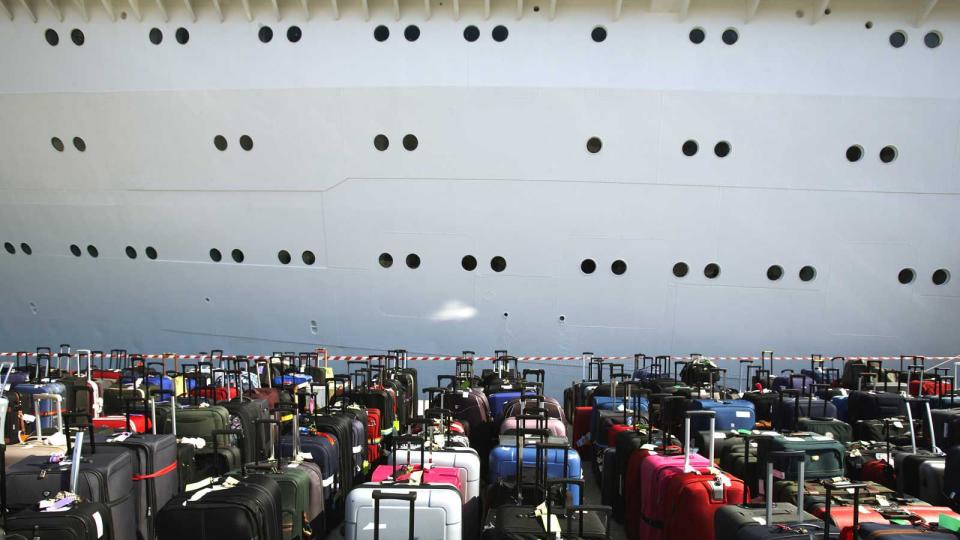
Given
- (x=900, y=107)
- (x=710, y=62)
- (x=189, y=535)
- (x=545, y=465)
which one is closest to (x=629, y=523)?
(x=545, y=465)

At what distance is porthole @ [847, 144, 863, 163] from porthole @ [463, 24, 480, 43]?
6014 mm

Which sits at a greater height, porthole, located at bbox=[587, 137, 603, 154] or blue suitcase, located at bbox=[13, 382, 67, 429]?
porthole, located at bbox=[587, 137, 603, 154]

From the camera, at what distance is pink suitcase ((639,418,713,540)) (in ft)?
14.7

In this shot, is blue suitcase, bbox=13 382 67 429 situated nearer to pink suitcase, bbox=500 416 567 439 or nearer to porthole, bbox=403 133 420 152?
pink suitcase, bbox=500 416 567 439

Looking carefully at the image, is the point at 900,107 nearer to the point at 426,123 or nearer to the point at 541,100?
the point at 541,100

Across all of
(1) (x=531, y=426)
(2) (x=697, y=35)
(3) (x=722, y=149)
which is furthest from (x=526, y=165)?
(1) (x=531, y=426)

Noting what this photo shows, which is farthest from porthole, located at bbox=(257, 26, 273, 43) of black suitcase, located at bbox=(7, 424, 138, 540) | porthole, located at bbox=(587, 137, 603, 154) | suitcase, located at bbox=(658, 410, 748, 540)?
suitcase, located at bbox=(658, 410, 748, 540)

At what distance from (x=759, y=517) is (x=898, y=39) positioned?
10.5 meters

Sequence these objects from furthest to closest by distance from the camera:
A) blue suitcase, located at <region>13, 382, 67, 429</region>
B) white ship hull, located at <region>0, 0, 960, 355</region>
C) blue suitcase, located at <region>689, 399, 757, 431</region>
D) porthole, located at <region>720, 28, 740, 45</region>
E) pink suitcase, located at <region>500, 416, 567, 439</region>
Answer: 1. porthole, located at <region>720, 28, 740, 45</region>
2. white ship hull, located at <region>0, 0, 960, 355</region>
3. blue suitcase, located at <region>13, 382, 67, 429</region>
4. blue suitcase, located at <region>689, 399, 757, 431</region>
5. pink suitcase, located at <region>500, 416, 567, 439</region>

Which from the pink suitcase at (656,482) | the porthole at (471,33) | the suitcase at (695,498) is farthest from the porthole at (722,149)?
the suitcase at (695,498)

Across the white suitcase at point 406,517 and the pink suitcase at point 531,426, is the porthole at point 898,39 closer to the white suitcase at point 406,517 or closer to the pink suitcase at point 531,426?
the pink suitcase at point 531,426

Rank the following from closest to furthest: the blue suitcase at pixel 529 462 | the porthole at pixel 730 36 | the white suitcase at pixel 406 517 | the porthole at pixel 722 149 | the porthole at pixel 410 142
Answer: the white suitcase at pixel 406 517 → the blue suitcase at pixel 529 462 → the porthole at pixel 730 36 → the porthole at pixel 722 149 → the porthole at pixel 410 142

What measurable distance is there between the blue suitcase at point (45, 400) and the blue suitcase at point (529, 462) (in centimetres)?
395

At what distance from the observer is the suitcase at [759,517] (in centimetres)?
320
